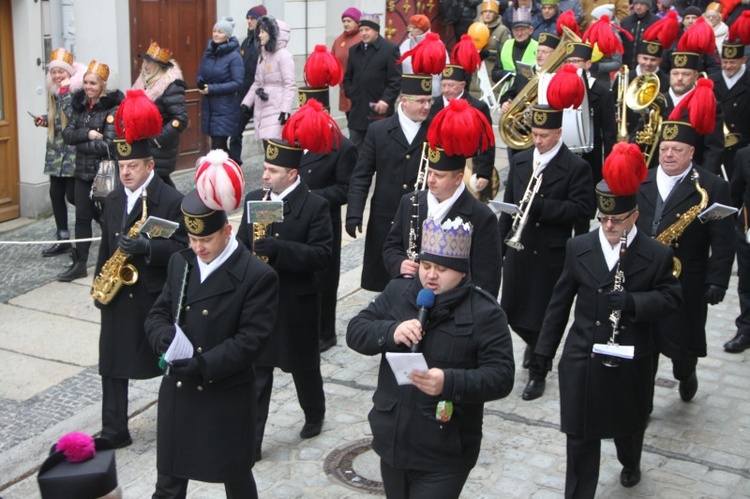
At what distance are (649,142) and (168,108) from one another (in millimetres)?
4464

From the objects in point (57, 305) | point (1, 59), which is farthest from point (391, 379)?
point (1, 59)

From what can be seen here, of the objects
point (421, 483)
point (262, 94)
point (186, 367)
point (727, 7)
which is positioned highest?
point (727, 7)

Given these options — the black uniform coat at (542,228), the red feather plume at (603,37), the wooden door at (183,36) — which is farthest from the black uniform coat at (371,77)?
the black uniform coat at (542,228)

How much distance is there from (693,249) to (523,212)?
3.90 ft

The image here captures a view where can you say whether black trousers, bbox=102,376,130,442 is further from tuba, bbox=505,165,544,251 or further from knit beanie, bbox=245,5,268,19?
knit beanie, bbox=245,5,268,19

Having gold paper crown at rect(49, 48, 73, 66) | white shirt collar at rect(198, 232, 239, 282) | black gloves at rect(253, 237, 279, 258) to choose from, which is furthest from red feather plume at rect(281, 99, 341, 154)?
gold paper crown at rect(49, 48, 73, 66)

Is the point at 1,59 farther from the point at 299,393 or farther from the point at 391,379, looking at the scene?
the point at 391,379

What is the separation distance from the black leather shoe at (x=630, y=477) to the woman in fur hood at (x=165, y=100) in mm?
5607

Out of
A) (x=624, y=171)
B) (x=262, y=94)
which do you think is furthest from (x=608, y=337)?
(x=262, y=94)

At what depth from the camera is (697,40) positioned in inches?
458

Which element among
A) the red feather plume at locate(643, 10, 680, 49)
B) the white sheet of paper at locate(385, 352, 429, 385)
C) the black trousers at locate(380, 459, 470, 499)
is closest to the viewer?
the white sheet of paper at locate(385, 352, 429, 385)

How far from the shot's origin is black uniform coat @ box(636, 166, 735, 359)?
8117mm

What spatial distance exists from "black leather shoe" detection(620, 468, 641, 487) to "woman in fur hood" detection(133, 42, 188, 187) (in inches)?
221

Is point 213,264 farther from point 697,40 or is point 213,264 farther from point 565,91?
point 697,40
